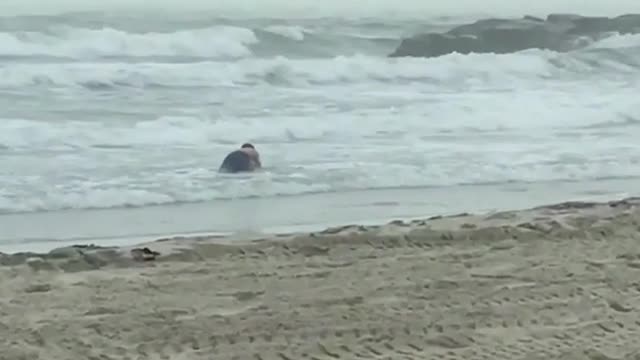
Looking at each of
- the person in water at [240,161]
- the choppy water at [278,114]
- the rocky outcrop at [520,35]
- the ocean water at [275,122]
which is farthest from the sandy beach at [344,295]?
the rocky outcrop at [520,35]

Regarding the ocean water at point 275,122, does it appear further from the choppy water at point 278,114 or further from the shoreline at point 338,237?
the shoreline at point 338,237

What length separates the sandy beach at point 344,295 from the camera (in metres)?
4.62

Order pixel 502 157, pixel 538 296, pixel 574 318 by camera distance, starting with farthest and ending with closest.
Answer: pixel 502 157
pixel 538 296
pixel 574 318

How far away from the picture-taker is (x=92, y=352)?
4.55m

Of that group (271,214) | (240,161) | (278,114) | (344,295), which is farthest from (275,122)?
(344,295)

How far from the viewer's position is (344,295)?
5340mm

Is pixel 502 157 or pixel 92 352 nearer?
pixel 92 352

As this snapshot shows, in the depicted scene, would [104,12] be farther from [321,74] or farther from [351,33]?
[321,74]

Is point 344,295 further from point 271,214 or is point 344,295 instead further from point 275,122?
point 275,122

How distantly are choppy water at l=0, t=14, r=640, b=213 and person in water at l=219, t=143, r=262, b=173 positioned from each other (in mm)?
124

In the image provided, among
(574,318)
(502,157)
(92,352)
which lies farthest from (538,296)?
(502,157)

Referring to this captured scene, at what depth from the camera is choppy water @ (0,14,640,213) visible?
352 inches

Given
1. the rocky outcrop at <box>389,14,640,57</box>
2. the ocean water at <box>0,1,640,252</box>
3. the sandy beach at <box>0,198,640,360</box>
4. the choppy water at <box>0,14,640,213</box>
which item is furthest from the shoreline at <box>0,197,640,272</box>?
the rocky outcrop at <box>389,14,640,57</box>

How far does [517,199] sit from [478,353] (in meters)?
Result: 4.16
